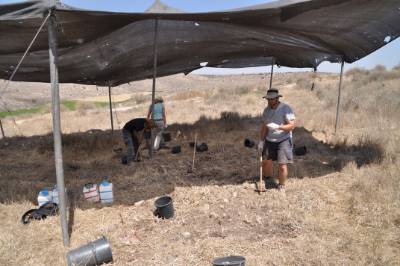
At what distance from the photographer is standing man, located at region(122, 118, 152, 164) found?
282 inches

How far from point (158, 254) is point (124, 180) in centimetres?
258

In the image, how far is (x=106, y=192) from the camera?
5.24 metres

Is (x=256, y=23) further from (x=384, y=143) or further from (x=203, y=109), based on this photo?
(x=203, y=109)

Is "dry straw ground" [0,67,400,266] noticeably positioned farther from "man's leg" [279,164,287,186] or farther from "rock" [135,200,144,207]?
"man's leg" [279,164,287,186]

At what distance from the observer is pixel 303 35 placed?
240 inches

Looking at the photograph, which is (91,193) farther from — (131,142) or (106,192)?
(131,142)

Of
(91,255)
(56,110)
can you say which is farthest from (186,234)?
(56,110)

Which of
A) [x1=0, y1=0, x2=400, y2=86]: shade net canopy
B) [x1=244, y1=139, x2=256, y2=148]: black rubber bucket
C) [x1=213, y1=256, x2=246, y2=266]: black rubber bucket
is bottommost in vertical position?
[x1=213, y1=256, x2=246, y2=266]: black rubber bucket

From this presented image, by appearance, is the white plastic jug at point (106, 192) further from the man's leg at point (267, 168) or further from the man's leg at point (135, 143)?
the man's leg at point (267, 168)

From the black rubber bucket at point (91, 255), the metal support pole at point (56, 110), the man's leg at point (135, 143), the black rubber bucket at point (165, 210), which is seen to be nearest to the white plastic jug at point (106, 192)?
the black rubber bucket at point (165, 210)

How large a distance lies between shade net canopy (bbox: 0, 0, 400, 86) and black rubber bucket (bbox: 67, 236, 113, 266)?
250 cm

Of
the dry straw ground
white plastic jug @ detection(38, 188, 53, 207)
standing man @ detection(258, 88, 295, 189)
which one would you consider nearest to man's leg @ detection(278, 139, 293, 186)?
standing man @ detection(258, 88, 295, 189)

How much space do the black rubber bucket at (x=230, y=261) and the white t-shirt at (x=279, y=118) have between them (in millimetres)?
2215

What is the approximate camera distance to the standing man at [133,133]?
7.17 meters
